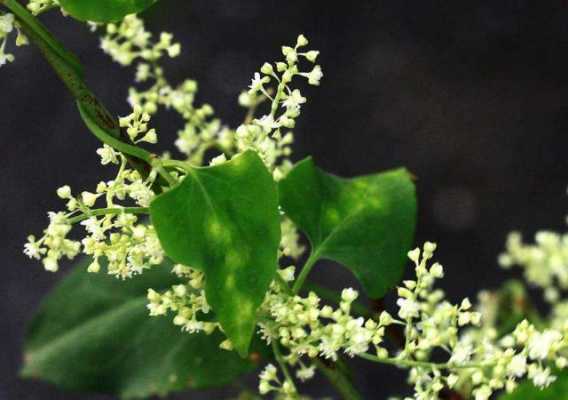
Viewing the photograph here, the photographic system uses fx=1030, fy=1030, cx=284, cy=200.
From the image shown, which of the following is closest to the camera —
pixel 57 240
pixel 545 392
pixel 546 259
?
pixel 57 240

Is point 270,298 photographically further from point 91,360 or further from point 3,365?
point 3,365

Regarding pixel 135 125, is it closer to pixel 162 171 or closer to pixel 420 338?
pixel 162 171

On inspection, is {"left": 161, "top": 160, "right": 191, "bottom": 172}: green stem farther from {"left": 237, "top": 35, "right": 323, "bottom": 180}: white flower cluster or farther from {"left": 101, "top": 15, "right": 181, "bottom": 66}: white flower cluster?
{"left": 101, "top": 15, "right": 181, "bottom": 66}: white flower cluster

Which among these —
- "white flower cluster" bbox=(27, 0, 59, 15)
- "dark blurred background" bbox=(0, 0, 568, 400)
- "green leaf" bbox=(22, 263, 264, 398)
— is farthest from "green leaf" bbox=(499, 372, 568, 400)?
"dark blurred background" bbox=(0, 0, 568, 400)

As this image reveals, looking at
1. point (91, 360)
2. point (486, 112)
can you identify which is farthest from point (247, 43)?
point (91, 360)

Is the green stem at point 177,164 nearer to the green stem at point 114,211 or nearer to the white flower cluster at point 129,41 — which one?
the green stem at point 114,211

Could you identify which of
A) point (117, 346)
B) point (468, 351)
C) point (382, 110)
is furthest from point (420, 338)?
point (382, 110)

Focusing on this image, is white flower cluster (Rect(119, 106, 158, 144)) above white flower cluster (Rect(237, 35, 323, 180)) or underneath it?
underneath
